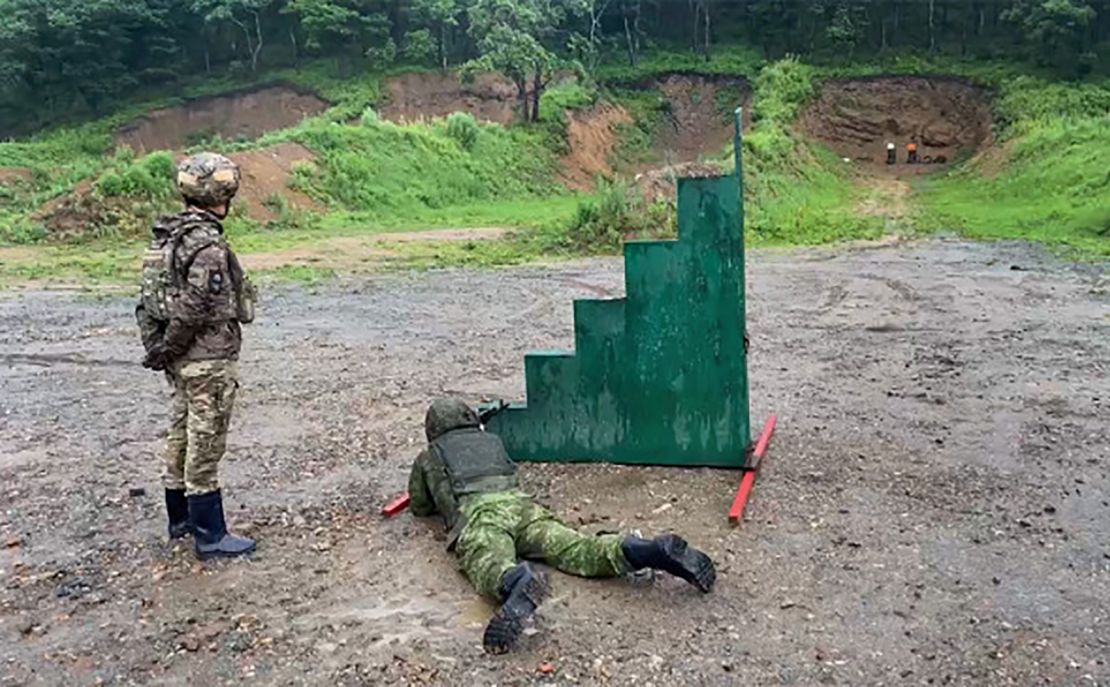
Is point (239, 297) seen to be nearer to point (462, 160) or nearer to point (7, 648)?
point (7, 648)

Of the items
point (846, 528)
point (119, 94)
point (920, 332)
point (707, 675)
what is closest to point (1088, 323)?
point (920, 332)

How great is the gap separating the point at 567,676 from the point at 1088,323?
7226 millimetres

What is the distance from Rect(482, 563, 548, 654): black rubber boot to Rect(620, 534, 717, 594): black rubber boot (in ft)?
1.19

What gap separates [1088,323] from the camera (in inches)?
340

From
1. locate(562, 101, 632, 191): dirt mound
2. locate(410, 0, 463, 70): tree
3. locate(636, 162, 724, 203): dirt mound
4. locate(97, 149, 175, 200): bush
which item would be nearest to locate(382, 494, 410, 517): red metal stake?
locate(636, 162, 724, 203): dirt mound

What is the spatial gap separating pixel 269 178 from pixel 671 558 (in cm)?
1915

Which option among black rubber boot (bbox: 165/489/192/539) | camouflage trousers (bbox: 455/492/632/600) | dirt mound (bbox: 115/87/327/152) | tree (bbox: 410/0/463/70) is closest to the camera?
camouflage trousers (bbox: 455/492/632/600)

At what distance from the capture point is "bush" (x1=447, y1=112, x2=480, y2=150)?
2756cm

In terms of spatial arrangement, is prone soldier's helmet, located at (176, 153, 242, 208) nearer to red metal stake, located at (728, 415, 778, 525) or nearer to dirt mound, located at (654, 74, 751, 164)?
red metal stake, located at (728, 415, 778, 525)

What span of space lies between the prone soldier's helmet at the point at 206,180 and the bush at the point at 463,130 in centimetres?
2384

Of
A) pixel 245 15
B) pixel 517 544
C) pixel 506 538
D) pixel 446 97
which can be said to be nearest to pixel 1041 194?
pixel 517 544

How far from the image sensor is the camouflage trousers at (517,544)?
3664mm

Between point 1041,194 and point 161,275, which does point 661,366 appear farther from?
point 1041,194

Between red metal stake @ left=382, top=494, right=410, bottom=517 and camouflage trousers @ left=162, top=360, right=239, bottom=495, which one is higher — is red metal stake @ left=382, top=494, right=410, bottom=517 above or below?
below
